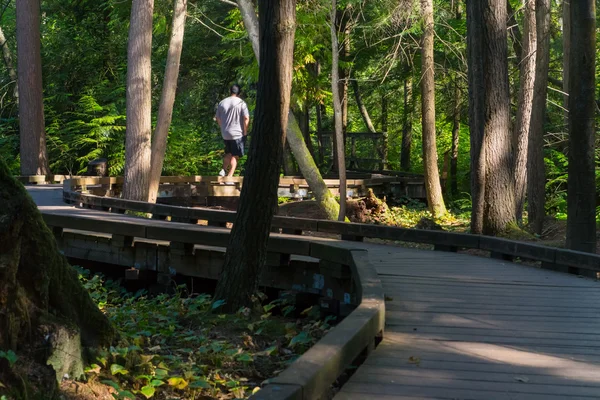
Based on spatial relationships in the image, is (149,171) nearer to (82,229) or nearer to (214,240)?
(82,229)

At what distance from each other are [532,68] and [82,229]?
41.4ft

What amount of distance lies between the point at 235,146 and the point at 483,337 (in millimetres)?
13725

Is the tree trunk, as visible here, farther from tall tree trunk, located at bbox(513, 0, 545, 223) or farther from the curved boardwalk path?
the curved boardwalk path

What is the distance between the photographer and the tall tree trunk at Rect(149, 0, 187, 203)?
1920cm

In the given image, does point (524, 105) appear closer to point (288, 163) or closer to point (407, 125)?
point (288, 163)

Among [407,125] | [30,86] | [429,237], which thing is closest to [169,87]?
[30,86]

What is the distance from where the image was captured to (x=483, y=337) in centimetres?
616

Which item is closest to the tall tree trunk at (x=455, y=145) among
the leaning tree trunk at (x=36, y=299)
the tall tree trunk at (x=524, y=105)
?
the tall tree trunk at (x=524, y=105)

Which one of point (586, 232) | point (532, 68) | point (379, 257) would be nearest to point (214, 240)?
point (379, 257)

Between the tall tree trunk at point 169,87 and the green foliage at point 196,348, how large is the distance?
9.93 m

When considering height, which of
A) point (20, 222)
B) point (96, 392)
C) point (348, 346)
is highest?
point (20, 222)

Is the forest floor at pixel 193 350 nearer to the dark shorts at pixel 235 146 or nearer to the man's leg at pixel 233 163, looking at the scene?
the dark shorts at pixel 235 146

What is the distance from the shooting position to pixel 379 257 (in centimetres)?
1066

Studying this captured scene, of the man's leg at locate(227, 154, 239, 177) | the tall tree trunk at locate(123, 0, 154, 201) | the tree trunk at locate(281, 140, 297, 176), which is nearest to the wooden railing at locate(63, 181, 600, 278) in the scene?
the tall tree trunk at locate(123, 0, 154, 201)
